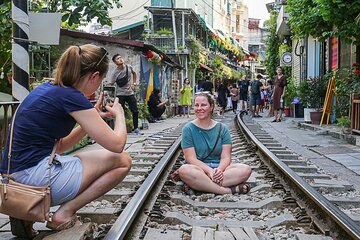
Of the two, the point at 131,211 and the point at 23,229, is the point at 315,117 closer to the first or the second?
the point at 131,211

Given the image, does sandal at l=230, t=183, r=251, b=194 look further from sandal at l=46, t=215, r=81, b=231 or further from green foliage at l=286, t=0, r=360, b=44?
green foliage at l=286, t=0, r=360, b=44

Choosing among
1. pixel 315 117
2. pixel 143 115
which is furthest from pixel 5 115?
pixel 315 117

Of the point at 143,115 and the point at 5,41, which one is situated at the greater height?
the point at 5,41

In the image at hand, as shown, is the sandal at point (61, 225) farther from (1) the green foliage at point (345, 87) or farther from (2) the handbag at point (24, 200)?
(1) the green foliage at point (345, 87)

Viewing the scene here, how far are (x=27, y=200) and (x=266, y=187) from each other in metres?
2.93

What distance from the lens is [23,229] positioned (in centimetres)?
343

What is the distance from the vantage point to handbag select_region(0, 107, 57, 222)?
308 centimetres

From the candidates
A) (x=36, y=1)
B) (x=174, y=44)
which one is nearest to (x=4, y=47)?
(x=36, y=1)

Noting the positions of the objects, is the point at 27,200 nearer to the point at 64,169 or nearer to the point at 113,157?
the point at 64,169

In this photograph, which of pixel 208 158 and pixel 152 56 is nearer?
pixel 208 158

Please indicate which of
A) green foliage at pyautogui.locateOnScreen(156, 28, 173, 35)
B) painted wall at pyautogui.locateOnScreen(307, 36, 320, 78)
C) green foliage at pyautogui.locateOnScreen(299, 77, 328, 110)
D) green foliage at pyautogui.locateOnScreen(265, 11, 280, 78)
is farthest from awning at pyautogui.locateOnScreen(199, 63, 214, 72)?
green foliage at pyautogui.locateOnScreen(299, 77, 328, 110)

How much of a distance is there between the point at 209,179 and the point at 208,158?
44 cm

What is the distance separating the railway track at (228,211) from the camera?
3.55 metres

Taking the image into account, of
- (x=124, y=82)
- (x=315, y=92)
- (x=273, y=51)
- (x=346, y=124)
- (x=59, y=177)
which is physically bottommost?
(x=346, y=124)
